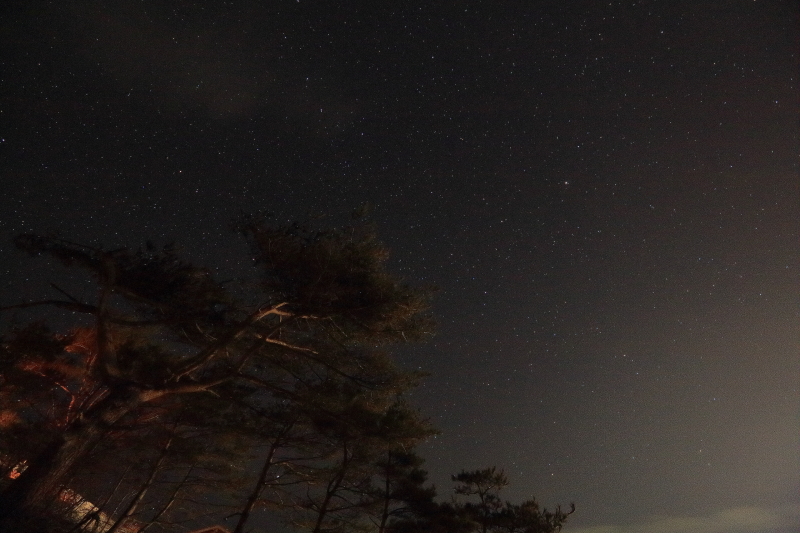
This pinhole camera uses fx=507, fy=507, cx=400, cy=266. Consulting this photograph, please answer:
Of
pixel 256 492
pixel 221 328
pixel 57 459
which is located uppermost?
pixel 221 328

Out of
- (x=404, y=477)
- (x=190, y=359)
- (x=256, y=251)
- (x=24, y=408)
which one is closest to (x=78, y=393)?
(x=24, y=408)

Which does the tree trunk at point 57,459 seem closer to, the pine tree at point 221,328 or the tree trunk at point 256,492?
the pine tree at point 221,328

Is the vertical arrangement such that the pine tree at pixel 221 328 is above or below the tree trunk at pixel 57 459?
above

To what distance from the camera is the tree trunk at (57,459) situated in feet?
26.5

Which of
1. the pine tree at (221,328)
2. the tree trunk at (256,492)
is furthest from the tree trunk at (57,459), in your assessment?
the tree trunk at (256,492)

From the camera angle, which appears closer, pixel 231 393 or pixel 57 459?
pixel 57 459

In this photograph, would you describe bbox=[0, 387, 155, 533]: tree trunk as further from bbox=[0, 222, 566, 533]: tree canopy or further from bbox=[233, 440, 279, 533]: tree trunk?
bbox=[233, 440, 279, 533]: tree trunk

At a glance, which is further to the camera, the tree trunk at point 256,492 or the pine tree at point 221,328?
the tree trunk at point 256,492

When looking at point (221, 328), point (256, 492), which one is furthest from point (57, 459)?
point (256, 492)

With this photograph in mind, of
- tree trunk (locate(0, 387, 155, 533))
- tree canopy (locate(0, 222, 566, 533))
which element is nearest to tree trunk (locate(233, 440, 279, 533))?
tree canopy (locate(0, 222, 566, 533))

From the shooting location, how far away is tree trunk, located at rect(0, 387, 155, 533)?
808 cm

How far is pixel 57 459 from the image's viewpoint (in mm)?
8789

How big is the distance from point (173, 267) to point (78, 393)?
817 cm

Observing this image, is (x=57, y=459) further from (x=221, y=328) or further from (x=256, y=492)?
(x=256, y=492)
